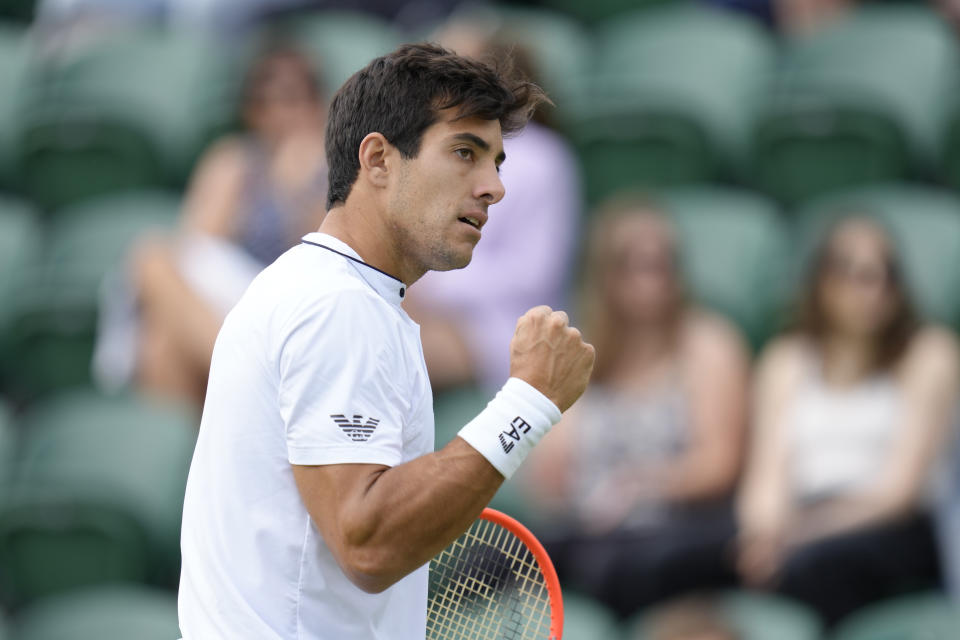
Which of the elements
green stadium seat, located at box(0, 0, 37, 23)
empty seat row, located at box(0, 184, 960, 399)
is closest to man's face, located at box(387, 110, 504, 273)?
empty seat row, located at box(0, 184, 960, 399)

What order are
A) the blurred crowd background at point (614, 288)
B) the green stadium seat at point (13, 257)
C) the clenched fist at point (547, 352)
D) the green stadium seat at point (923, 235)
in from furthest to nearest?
1. the green stadium seat at point (13, 257)
2. the green stadium seat at point (923, 235)
3. the blurred crowd background at point (614, 288)
4. the clenched fist at point (547, 352)

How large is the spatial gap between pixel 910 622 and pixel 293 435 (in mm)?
2853

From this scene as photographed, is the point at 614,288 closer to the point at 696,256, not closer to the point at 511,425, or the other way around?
the point at 696,256

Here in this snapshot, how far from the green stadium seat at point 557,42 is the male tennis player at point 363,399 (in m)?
3.85

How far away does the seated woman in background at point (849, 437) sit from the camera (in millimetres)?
4570

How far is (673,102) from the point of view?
598cm

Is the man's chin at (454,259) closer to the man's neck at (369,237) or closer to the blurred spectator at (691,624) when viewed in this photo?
the man's neck at (369,237)

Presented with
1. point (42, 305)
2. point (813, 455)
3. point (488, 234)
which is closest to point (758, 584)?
point (813, 455)

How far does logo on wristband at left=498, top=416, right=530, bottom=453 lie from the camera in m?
1.94

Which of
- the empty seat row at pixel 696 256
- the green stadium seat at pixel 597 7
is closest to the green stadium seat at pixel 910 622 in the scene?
the empty seat row at pixel 696 256

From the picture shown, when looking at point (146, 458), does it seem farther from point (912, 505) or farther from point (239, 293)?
point (912, 505)

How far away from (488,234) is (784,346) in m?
1.11

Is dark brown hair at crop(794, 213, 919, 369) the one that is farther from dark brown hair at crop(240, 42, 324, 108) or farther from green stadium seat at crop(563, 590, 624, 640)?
dark brown hair at crop(240, 42, 324, 108)

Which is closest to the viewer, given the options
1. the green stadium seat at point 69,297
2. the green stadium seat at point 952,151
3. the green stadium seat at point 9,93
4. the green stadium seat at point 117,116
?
the green stadium seat at point 952,151
